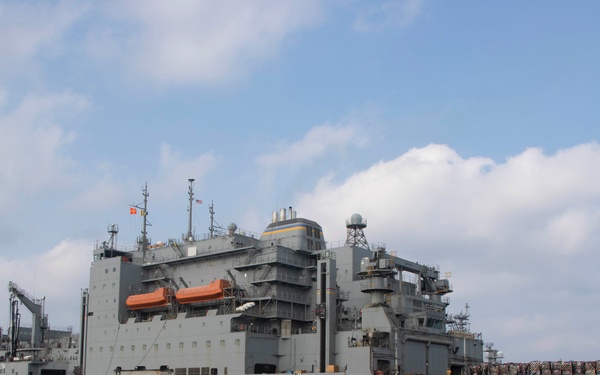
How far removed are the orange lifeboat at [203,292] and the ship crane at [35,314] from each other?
28072mm

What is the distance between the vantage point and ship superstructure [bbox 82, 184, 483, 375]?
51781 millimetres

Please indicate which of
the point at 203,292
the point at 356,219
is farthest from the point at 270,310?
the point at 356,219

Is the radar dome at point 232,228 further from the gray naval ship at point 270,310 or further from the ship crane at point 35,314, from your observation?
the ship crane at point 35,314

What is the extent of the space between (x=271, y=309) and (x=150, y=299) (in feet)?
36.3

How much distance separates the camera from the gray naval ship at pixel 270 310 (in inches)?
2040

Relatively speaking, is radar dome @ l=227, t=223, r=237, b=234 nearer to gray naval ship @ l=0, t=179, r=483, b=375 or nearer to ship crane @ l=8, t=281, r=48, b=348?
gray naval ship @ l=0, t=179, r=483, b=375

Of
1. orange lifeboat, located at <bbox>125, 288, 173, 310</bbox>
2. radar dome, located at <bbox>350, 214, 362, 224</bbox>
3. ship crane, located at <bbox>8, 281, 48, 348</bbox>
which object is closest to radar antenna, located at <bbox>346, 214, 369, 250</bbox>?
radar dome, located at <bbox>350, 214, 362, 224</bbox>

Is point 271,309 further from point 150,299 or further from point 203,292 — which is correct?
point 150,299

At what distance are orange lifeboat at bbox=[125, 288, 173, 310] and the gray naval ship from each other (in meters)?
0.10

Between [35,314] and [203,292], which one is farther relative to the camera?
[35,314]

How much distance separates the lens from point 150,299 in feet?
199

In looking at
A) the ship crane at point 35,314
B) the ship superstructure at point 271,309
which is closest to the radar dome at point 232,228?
the ship superstructure at point 271,309

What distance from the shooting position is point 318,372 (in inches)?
2035

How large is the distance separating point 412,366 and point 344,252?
1124 centimetres
